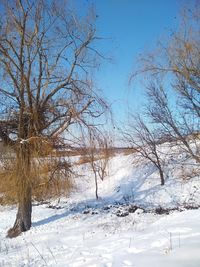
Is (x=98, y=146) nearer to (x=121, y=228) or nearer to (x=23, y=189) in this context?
(x=121, y=228)

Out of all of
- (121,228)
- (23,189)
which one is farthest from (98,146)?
(23,189)

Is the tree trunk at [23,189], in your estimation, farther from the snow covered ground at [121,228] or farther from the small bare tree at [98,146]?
the small bare tree at [98,146]

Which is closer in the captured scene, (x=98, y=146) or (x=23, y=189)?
(x=98, y=146)

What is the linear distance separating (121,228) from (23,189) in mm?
3486

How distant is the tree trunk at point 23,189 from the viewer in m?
9.72

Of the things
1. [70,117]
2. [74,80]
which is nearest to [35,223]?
[70,117]

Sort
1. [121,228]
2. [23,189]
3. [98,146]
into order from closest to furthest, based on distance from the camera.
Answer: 1. [121,228]
2. [98,146]
3. [23,189]

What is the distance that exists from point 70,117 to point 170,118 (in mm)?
7033

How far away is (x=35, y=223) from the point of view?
12.6 meters

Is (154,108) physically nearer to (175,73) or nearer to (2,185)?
(175,73)

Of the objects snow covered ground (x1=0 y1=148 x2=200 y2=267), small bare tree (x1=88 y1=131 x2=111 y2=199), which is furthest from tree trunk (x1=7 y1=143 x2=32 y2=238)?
small bare tree (x1=88 y1=131 x2=111 y2=199)

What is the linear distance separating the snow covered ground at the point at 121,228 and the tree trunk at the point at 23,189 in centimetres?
46

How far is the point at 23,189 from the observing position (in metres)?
10.0

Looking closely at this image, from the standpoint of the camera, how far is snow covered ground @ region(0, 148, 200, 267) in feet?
14.1
